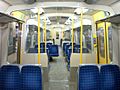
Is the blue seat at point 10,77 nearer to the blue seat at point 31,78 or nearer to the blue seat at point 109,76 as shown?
the blue seat at point 31,78

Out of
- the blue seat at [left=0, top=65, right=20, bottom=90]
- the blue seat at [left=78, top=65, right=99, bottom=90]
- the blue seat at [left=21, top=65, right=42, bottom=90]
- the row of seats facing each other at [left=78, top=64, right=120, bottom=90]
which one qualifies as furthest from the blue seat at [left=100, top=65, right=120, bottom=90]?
the blue seat at [left=0, top=65, right=20, bottom=90]

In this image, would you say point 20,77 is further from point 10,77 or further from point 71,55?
point 71,55

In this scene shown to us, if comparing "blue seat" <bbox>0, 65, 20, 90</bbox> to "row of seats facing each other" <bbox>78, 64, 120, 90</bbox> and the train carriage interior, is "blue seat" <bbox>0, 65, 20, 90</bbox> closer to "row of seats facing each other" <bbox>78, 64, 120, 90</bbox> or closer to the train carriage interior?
the train carriage interior

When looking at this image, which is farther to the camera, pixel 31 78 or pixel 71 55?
pixel 71 55

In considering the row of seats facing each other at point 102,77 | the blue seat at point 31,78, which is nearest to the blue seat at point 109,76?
the row of seats facing each other at point 102,77

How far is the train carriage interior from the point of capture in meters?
3.97

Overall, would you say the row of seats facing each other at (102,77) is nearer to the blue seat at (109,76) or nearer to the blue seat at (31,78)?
the blue seat at (109,76)

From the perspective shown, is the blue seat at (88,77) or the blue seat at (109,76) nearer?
the blue seat at (88,77)

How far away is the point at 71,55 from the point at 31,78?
11.3ft

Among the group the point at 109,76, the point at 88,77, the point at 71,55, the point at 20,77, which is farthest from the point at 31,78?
the point at 71,55

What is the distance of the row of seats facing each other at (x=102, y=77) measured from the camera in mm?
3928

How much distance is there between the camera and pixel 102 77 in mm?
4016

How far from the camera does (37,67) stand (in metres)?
3.92

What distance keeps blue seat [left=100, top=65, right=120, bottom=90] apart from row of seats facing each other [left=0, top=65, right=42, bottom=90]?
129 centimetres
